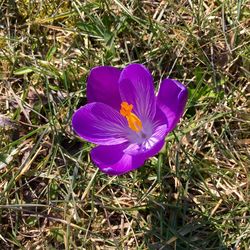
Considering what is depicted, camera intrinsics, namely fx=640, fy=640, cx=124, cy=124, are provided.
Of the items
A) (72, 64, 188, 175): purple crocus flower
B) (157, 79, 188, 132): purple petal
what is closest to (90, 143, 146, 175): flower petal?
(72, 64, 188, 175): purple crocus flower

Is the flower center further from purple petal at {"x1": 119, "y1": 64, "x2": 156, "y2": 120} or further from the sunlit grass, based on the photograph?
the sunlit grass

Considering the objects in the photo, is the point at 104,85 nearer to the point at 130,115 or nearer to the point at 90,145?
the point at 130,115

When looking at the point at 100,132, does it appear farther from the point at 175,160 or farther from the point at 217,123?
the point at 217,123

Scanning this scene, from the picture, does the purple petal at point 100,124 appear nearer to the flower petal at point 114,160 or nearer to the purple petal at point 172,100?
the flower petal at point 114,160

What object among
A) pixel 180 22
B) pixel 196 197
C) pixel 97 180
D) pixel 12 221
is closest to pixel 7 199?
pixel 12 221

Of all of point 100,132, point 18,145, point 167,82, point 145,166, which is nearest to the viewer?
point 167,82

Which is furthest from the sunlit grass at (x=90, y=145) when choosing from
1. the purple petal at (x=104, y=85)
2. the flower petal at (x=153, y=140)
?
the purple petal at (x=104, y=85)

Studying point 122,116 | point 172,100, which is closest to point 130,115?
point 122,116
